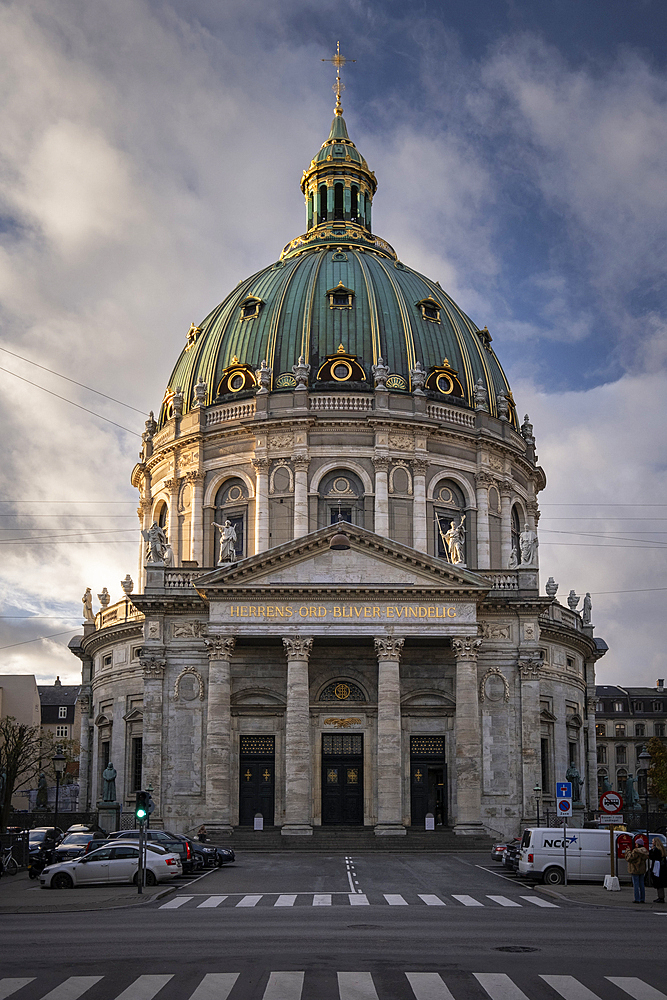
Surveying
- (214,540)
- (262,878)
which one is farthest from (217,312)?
(262,878)

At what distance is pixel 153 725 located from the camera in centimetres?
5888

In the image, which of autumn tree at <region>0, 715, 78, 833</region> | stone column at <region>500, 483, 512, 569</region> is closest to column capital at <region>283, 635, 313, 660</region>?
autumn tree at <region>0, 715, 78, 833</region>

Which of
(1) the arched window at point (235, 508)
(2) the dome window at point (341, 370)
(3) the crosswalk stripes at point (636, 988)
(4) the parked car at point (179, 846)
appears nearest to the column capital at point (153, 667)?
(1) the arched window at point (235, 508)

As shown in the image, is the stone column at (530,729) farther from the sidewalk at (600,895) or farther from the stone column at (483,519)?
the sidewalk at (600,895)

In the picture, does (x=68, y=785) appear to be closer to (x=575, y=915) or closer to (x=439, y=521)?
(x=439, y=521)

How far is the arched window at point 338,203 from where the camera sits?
85625mm

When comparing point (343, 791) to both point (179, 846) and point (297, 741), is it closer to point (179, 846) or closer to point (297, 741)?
point (297, 741)

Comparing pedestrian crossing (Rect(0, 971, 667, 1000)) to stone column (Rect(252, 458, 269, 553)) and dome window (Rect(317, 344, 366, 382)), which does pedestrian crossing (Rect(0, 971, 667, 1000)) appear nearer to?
stone column (Rect(252, 458, 269, 553))

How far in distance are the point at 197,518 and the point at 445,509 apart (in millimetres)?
14605

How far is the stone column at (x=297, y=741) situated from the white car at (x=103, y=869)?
18.0m

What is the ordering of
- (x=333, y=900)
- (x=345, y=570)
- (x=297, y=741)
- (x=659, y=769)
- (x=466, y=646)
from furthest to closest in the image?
1. (x=659, y=769)
2. (x=345, y=570)
3. (x=466, y=646)
4. (x=297, y=741)
5. (x=333, y=900)

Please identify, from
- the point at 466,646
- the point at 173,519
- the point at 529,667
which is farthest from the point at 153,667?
the point at 529,667

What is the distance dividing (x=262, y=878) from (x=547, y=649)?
106 ft

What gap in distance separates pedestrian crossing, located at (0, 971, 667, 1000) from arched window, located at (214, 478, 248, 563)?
51299mm
